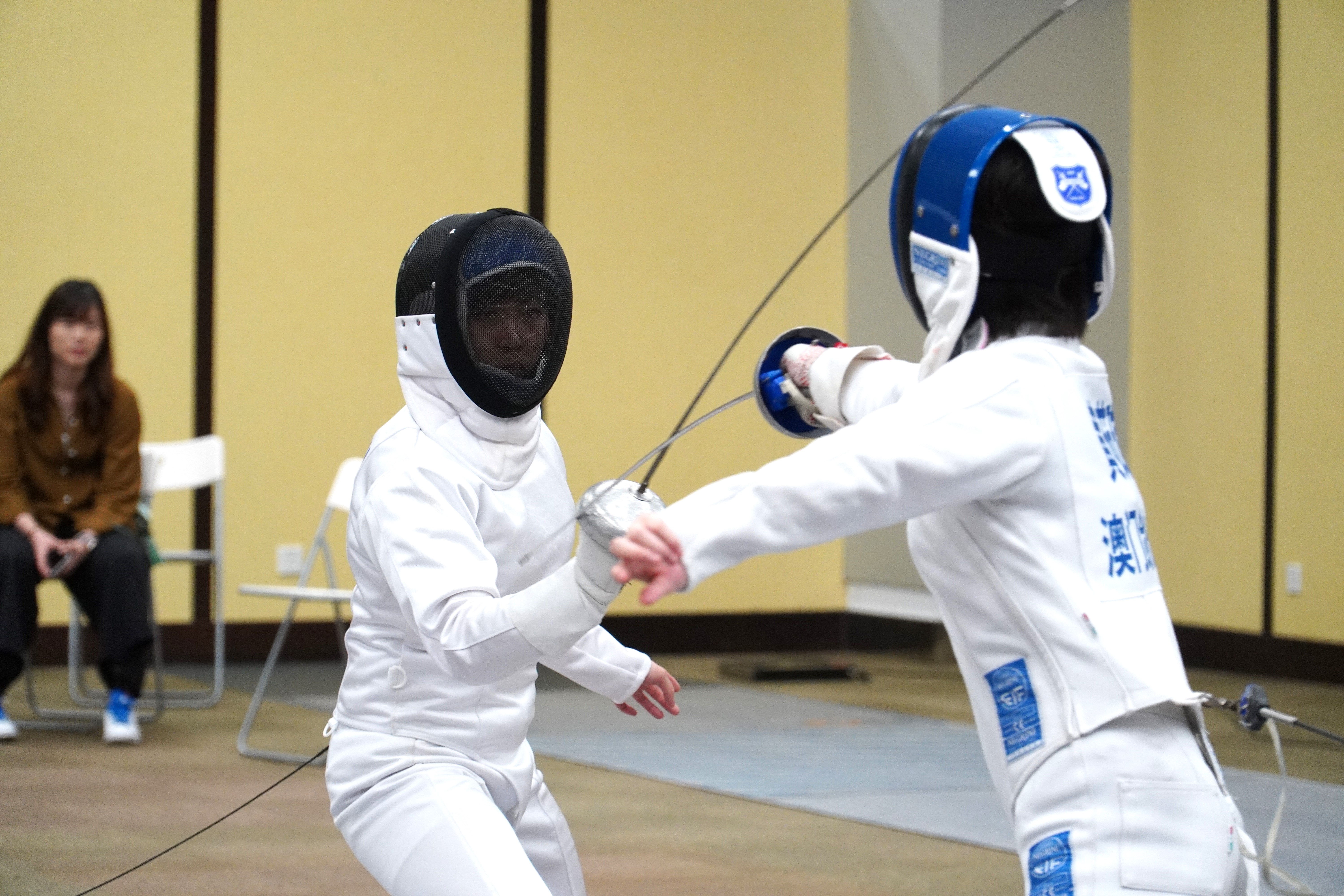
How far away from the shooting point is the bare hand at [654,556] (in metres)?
1.19

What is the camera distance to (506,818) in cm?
172

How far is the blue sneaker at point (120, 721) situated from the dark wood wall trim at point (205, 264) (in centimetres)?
172

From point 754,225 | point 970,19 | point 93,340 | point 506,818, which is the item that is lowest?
point 506,818

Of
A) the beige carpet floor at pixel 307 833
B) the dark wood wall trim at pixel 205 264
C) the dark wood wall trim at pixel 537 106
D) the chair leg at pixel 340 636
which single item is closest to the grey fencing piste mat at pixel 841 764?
the beige carpet floor at pixel 307 833

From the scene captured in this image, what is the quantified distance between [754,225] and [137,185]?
8.47 ft

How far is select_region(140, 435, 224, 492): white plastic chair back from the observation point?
5043 mm

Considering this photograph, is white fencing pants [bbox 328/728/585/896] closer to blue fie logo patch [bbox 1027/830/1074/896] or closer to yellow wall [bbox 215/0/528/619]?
blue fie logo patch [bbox 1027/830/1074/896]

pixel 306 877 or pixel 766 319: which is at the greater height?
pixel 766 319

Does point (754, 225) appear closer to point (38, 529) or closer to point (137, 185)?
point (137, 185)

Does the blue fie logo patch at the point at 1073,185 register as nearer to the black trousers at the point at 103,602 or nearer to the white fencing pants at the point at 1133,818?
the white fencing pants at the point at 1133,818

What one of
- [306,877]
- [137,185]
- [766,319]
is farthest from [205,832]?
[766,319]

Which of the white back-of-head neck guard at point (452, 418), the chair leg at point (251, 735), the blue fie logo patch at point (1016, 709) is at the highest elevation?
the white back-of-head neck guard at point (452, 418)

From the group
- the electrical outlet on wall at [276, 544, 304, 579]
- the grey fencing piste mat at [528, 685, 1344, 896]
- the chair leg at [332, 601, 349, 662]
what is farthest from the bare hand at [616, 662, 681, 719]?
the electrical outlet on wall at [276, 544, 304, 579]

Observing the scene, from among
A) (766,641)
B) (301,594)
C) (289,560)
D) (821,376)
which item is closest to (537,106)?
(289,560)
